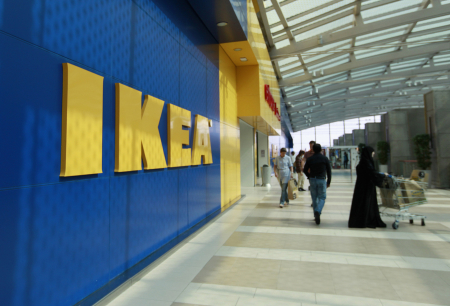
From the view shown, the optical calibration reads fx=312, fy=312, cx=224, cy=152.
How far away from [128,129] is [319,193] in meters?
3.97

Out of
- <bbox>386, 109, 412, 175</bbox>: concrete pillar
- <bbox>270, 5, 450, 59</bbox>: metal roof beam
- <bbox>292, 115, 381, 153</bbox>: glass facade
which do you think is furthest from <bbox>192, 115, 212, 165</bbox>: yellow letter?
<bbox>292, 115, 381, 153</bbox>: glass facade

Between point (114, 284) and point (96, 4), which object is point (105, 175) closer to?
point (114, 284)

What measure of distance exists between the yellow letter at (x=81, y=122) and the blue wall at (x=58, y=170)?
0.20 feet

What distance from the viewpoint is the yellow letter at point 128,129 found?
123 inches

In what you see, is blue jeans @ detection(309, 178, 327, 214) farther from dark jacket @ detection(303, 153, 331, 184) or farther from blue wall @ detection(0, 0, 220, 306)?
blue wall @ detection(0, 0, 220, 306)

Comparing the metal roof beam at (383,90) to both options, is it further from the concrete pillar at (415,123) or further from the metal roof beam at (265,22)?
the metal roof beam at (265,22)

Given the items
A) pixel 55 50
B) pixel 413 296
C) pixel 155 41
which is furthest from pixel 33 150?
pixel 413 296

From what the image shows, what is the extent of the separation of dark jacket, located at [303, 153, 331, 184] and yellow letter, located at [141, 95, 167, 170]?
313 centimetres

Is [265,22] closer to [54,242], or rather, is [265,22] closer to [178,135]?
[178,135]

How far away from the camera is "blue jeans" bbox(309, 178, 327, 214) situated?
586 centimetres

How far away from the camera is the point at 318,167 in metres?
5.94

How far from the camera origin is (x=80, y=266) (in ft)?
8.42

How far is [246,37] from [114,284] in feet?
18.8

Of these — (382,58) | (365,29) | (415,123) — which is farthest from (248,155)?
(415,123)
